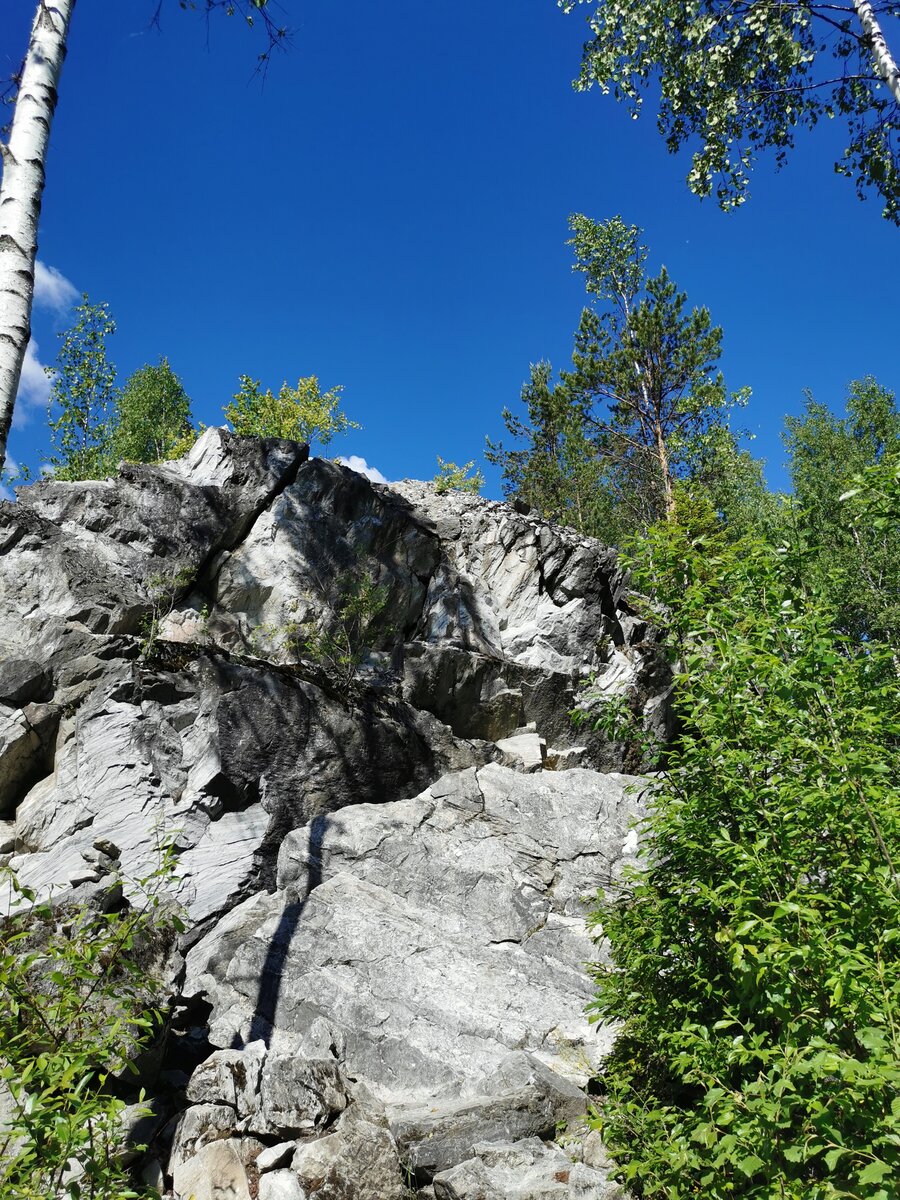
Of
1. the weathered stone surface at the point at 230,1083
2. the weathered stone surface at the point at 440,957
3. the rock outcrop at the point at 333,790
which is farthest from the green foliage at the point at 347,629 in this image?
the weathered stone surface at the point at 230,1083

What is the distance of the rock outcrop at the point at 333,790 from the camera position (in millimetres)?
6777

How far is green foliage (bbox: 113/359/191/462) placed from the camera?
35.9 metres

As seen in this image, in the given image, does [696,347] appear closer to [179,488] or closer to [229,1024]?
[179,488]

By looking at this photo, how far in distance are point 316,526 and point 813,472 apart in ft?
93.8

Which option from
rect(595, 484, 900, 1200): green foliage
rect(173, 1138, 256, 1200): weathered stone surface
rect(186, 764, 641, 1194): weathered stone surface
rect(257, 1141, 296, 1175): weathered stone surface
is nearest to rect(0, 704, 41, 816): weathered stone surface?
rect(186, 764, 641, 1194): weathered stone surface

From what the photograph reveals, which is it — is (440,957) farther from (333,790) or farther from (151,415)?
(151,415)

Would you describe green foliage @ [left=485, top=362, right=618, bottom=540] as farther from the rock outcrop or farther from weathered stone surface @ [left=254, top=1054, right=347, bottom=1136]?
weathered stone surface @ [left=254, top=1054, right=347, bottom=1136]

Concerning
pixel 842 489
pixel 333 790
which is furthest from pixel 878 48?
pixel 842 489

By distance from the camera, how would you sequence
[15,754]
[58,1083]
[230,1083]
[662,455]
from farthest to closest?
[662,455] < [15,754] < [230,1083] < [58,1083]

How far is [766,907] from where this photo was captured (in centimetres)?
371

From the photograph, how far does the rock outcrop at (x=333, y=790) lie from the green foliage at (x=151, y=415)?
18861mm

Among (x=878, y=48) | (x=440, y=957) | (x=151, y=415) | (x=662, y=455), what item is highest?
(x=151, y=415)

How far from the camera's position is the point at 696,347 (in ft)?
80.8

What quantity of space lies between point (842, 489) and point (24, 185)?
31.1 m
